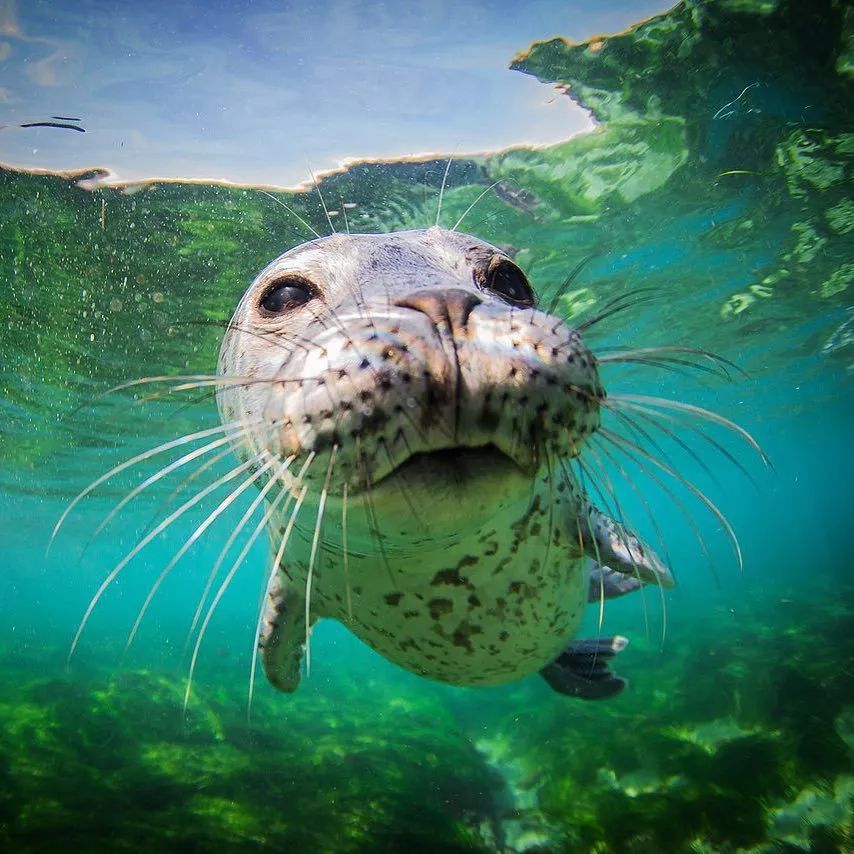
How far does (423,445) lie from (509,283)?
3.98 ft

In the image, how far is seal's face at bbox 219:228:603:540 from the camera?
4.19 feet

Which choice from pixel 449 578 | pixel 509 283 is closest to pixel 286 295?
pixel 509 283

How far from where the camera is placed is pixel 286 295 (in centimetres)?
220

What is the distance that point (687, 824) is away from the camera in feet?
12.6

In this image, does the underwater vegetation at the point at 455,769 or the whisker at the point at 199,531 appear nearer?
the whisker at the point at 199,531

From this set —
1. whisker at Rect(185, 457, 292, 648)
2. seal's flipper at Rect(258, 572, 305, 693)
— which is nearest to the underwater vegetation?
seal's flipper at Rect(258, 572, 305, 693)

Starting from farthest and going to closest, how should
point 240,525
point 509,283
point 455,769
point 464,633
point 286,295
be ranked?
point 455,769 < point 464,633 < point 509,283 < point 286,295 < point 240,525

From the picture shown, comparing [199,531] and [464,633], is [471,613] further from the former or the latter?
[199,531]

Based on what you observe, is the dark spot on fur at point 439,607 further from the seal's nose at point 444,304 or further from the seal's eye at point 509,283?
the seal's nose at point 444,304

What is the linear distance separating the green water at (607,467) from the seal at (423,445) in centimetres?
47

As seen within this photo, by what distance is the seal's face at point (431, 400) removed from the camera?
1.28 m

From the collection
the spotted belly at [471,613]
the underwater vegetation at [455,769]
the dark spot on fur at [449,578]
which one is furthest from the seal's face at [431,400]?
the underwater vegetation at [455,769]

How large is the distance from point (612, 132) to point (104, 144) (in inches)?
222

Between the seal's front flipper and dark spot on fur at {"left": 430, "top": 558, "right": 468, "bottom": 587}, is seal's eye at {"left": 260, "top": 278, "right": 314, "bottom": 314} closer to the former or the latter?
dark spot on fur at {"left": 430, "top": 558, "right": 468, "bottom": 587}
